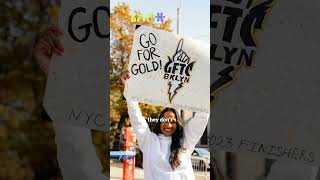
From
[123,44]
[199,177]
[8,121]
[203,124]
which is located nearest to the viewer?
[8,121]

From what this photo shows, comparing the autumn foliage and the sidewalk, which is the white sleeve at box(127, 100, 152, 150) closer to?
the autumn foliage

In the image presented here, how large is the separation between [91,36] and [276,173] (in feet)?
4.59

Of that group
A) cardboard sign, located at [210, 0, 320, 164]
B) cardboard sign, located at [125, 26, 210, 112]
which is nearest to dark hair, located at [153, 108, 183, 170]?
cardboard sign, located at [125, 26, 210, 112]

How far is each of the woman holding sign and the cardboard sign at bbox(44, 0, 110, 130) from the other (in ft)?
2.62

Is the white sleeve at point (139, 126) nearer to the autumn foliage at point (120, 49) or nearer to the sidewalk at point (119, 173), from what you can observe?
the autumn foliage at point (120, 49)

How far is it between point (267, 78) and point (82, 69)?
1.13 meters

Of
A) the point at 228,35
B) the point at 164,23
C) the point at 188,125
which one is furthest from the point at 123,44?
the point at 228,35

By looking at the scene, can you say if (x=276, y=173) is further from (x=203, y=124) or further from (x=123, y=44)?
(x=123, y=44)

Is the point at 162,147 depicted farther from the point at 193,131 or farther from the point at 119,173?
the point at 119,173

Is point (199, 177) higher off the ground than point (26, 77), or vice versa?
point (26, 77)

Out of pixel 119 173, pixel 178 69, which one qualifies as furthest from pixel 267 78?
pixel 119 173

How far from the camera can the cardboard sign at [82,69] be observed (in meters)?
2.90

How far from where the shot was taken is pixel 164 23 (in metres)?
4.93

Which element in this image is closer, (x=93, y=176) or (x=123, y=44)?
(x=93, y=176)
